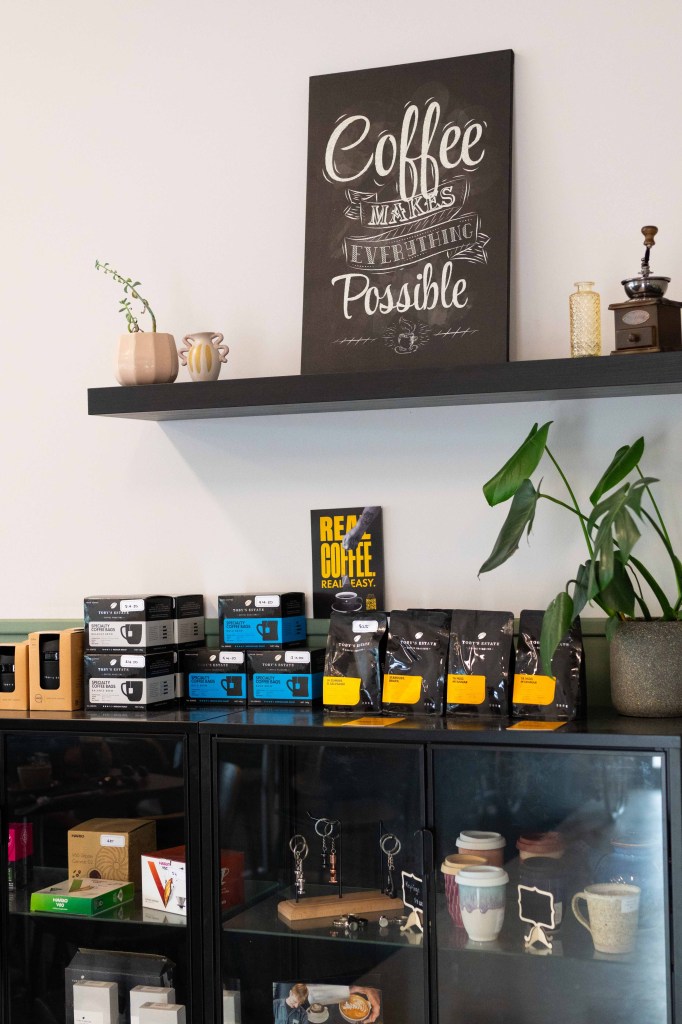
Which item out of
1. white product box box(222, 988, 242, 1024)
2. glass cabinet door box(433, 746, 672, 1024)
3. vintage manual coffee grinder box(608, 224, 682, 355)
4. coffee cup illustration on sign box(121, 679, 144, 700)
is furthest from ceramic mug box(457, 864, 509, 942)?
vintage manual coffee grinder box(608, 224, 682, 355)

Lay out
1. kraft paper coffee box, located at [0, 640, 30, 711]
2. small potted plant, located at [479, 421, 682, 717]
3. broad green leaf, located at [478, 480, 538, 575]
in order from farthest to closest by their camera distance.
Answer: kraft paper coffee box, located at [0, 640, 30, 711], broad green leaf, located at [478, 480, 538, 575], small potted plant, located at [479, 421, 682, 717]

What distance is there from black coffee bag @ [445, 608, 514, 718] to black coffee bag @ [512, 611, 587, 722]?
0.03m

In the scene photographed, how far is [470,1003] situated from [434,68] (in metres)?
2.07

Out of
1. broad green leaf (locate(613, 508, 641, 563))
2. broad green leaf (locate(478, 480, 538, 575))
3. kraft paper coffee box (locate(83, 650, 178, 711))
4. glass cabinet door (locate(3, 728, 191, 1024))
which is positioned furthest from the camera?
kraft paper coffee box (locate(83, 650, 178, 711))

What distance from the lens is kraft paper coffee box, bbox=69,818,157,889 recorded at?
2.67m

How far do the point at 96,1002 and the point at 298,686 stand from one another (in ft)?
2.73

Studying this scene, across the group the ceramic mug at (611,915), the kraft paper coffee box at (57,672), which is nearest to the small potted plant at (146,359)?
the kraft paper coffee box at (57,672)

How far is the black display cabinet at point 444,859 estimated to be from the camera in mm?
2207

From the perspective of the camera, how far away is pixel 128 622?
2754mm

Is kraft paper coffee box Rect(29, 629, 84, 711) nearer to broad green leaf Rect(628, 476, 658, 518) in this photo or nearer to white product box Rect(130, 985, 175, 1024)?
white product box Rect(130, 985, 175, 1024)

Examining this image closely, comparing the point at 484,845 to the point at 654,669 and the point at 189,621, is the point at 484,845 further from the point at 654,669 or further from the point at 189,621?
the point at 189,621

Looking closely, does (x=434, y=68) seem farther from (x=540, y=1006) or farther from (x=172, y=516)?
(x=540, y=1006)

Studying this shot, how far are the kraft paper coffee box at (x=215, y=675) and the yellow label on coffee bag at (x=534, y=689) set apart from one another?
0.67 metres

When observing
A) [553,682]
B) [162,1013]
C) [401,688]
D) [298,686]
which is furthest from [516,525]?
[162,1013]
